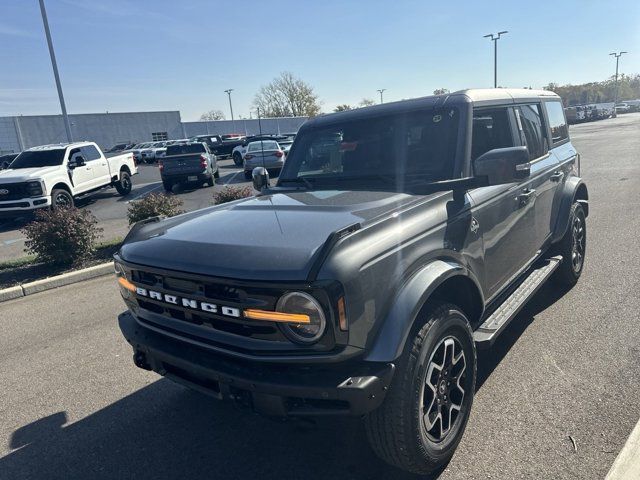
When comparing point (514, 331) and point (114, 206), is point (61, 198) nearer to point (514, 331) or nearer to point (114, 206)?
point (114, 206)

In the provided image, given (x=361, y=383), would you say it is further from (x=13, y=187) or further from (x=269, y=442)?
(x=13, y=187)

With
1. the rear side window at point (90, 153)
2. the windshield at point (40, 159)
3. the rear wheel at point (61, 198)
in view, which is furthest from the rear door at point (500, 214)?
the rear side window at point (90, 153)

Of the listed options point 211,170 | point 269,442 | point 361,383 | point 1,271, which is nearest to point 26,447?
point 269,442

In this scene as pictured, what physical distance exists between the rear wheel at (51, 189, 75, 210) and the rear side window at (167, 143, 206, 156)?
502 centimetres

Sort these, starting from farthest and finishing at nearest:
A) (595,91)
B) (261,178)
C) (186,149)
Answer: (595,91)
(186,149)
(261,178)

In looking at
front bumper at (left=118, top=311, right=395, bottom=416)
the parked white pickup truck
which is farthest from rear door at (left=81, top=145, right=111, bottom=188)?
front bumper at (left=118, top=311, right=395, bottom=416)

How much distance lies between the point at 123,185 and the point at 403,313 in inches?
683

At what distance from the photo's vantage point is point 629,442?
2.67 meters

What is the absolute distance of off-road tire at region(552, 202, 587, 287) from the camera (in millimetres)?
4879

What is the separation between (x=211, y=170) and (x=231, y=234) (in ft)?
52.5

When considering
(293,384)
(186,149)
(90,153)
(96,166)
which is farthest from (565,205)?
(186,149)

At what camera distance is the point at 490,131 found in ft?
11.9

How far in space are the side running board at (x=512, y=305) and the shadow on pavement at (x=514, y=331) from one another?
0.49 metres

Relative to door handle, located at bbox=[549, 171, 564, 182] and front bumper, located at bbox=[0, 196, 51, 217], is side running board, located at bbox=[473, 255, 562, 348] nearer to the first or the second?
door handle, located at bbox=[549, 171, 564, 182]
